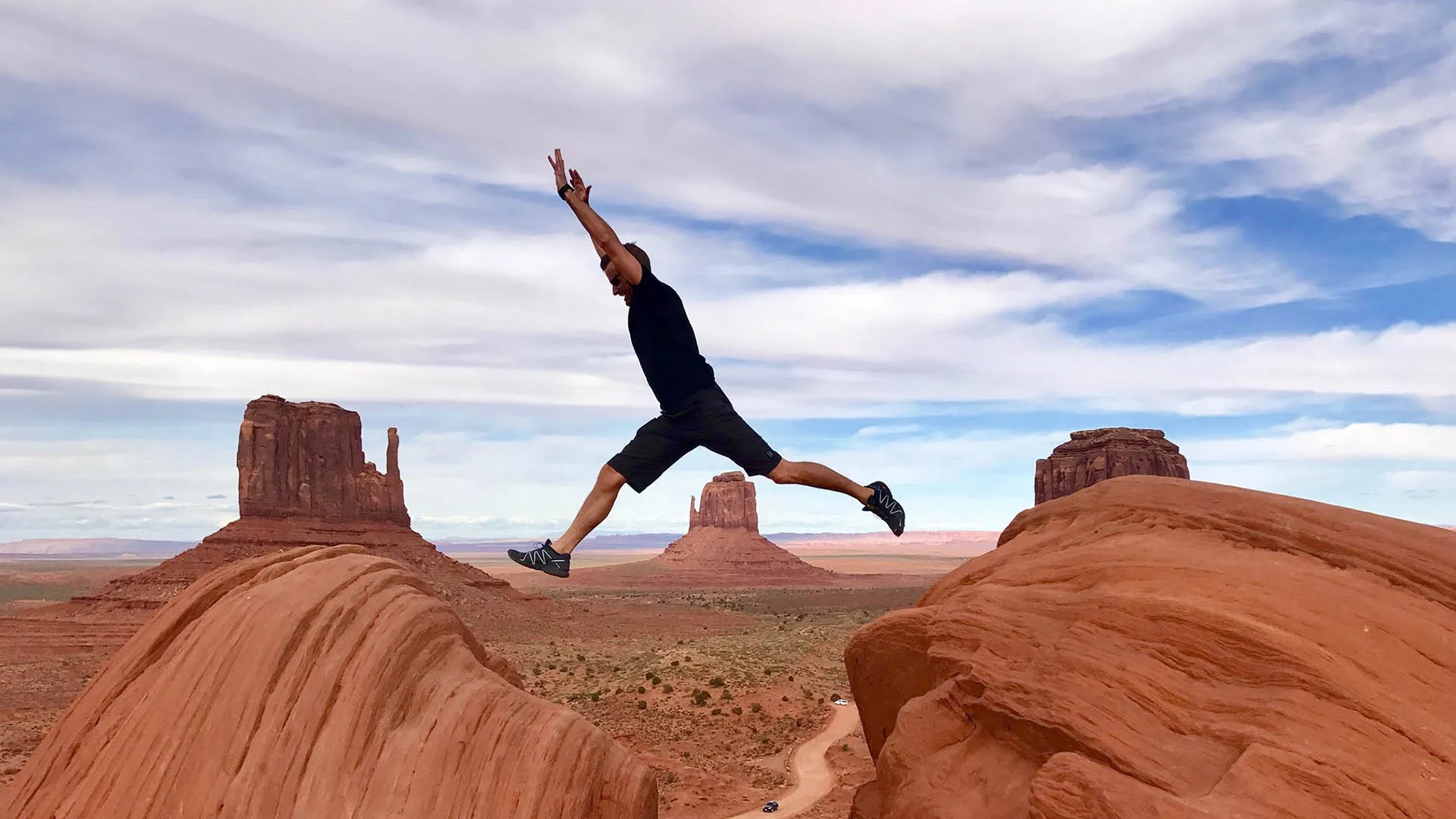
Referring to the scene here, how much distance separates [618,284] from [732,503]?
168m

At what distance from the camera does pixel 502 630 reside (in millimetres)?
69812

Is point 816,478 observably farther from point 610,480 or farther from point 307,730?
point 307,730

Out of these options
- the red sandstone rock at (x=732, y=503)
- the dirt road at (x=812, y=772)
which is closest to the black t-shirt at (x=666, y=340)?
the dirt road at (x=812, y=772)

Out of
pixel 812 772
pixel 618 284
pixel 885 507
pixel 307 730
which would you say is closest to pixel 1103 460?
pixel 812 772

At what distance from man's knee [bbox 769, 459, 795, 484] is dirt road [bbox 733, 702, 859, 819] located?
13337 millimetres

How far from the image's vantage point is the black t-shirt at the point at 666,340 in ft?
34.3

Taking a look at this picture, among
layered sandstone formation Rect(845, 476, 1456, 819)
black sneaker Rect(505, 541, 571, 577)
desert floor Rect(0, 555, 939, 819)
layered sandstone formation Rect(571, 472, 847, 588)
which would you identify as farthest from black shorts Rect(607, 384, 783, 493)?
layered sandstone formation Rect(571, 472, 847, 588)

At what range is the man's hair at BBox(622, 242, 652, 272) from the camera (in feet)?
34.2

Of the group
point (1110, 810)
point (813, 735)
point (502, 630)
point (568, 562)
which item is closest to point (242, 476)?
point (502, 630)

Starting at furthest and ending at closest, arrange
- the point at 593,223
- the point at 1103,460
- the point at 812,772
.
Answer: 1. the point at 1103,460
2. the point at 812,772
3. the point at 593,223

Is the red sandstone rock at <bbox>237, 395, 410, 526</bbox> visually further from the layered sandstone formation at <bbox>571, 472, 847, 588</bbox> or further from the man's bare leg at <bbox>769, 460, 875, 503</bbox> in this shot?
the man's bare leg at <bbox>769, 460, 875, 503</bbox>

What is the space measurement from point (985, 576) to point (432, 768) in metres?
6.83

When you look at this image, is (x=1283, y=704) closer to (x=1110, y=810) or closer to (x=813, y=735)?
(x=1110, y=810)

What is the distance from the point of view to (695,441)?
35.1 feet
